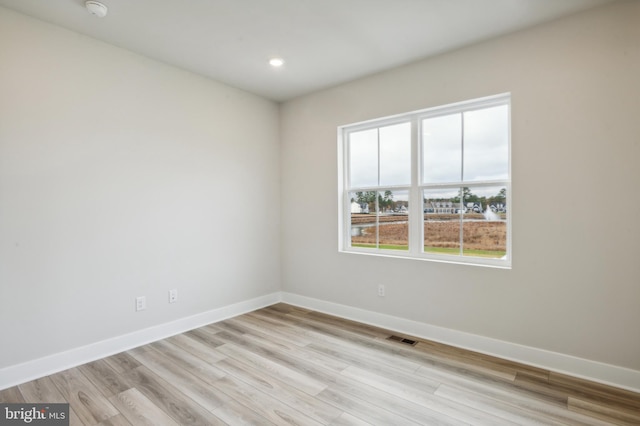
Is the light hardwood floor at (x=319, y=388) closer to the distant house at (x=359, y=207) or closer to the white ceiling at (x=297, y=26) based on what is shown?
the distant house at (x=359, y=207)

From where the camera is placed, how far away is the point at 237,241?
3910 millimetres

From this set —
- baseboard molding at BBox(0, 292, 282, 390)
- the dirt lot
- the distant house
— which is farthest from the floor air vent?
baseboard molding at BBox(0, 292, 282, 390)

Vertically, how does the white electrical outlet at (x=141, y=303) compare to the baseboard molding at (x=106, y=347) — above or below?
above

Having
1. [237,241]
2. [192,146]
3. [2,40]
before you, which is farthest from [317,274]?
[2,40]

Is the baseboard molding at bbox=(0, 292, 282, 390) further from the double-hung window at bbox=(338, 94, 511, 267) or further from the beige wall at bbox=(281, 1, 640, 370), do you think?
the beige wall at bbox=(281, 1, 640, 370)

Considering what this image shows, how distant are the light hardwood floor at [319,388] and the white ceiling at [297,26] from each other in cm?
270

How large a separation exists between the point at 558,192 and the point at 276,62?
2709mm

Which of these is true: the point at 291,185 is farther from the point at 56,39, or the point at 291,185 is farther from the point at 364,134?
the point at 56,39

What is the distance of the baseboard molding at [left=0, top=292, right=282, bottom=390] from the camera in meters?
2.35

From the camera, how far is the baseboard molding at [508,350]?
7.51 ft

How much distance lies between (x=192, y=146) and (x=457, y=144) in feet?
8.86

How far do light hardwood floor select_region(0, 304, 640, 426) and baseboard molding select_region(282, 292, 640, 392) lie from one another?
85 mm

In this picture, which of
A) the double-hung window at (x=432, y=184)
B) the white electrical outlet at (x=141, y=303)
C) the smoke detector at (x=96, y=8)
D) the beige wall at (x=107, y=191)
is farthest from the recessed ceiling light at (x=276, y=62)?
the white electrical outlet at (x=141, y=303)

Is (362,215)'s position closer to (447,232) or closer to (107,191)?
(447,232)
